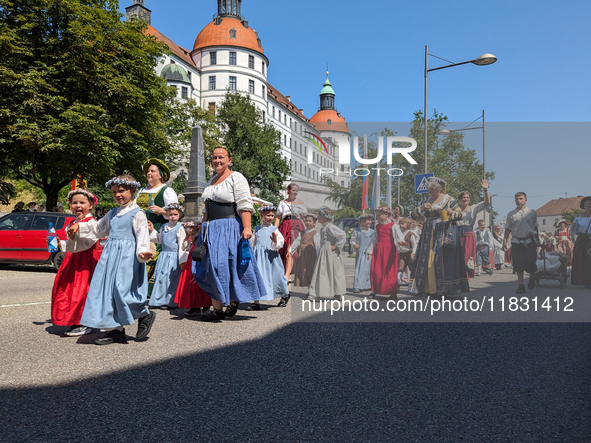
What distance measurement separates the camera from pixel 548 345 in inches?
194

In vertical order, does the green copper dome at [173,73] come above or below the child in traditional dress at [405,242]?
above

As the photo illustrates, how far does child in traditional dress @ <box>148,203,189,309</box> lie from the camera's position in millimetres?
7086

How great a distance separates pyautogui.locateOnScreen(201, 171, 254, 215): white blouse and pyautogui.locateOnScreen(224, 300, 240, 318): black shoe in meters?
1.24

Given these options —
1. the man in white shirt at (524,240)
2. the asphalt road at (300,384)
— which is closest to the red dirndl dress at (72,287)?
the asphalt road at (300,384)

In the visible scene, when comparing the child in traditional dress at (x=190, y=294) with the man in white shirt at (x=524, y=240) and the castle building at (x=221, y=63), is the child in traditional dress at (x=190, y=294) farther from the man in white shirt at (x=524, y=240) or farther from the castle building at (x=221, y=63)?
the castle building at (x=221, y=63)

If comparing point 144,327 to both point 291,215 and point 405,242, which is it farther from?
point 405,242

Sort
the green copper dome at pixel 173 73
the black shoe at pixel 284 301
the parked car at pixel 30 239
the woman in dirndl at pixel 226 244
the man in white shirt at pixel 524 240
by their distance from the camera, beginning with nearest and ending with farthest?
the woman in dirndl at pixel 226 244
the black shoe at pixel 284 301
the man in white shirt at pixel 524 240
the parked car at pixel 30 239
the green copper dome at pixel 173 73

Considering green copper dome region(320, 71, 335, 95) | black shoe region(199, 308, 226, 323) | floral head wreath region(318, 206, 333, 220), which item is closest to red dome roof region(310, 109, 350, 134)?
green copper dome region(320, 71, 335, 95)

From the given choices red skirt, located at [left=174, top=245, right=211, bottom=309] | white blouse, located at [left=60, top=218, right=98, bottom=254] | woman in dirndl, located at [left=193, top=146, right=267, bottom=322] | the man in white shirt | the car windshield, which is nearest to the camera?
white blouse, located at [left=60, top=218, right=98, bottom=254]

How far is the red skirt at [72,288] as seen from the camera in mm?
5301

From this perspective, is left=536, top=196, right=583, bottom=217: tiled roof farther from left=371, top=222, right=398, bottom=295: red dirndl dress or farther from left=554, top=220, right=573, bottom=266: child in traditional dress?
left=371, top=222, right=398, bottom=295: red dirndl dress

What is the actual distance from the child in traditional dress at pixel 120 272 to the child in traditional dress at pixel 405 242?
4.79 m

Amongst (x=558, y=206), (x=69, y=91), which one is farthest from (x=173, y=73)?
(x=558, y=206)

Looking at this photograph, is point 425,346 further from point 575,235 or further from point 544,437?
point 575,235
